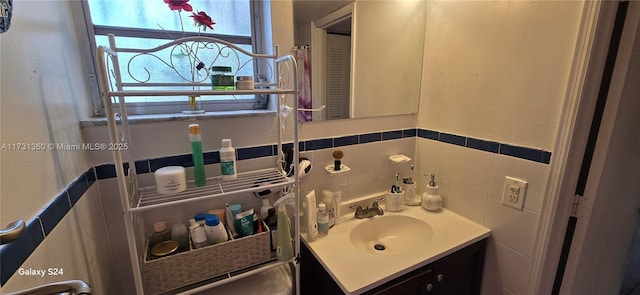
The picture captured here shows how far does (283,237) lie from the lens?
3.24ft

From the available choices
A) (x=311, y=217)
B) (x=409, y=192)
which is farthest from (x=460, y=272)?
(x=311, y=217)

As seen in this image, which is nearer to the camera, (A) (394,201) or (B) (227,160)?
(B) (227,160)

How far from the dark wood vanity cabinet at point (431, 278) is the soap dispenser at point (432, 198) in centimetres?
24

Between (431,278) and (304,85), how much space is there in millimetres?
951

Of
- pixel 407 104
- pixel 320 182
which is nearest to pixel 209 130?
pixel 320 182

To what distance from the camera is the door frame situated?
2.73ft

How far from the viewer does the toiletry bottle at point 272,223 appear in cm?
103

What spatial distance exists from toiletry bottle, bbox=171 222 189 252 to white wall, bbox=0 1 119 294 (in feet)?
0.70

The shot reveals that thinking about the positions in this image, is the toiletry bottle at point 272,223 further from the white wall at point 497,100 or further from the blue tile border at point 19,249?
the white wall at point 497,100

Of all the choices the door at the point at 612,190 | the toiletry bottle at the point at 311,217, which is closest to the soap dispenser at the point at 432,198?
the door at the point at 612,190

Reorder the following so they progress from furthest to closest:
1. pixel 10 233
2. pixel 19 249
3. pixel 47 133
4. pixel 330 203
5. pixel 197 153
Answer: pixel 330 203, pixel 197 153, pixel 47 133, pixel 19 249, pixel 10 233

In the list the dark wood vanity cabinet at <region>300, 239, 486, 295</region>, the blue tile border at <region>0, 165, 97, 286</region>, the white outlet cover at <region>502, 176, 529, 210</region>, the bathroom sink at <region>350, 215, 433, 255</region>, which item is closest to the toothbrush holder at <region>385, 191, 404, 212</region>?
the bathroom sink at <region>350, 215, 433, 255</region>

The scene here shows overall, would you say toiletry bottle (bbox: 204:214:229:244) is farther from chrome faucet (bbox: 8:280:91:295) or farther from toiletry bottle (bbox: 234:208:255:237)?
chrome faucet (bbox: 8:280:91:295)

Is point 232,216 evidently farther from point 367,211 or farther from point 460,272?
point 460,272
